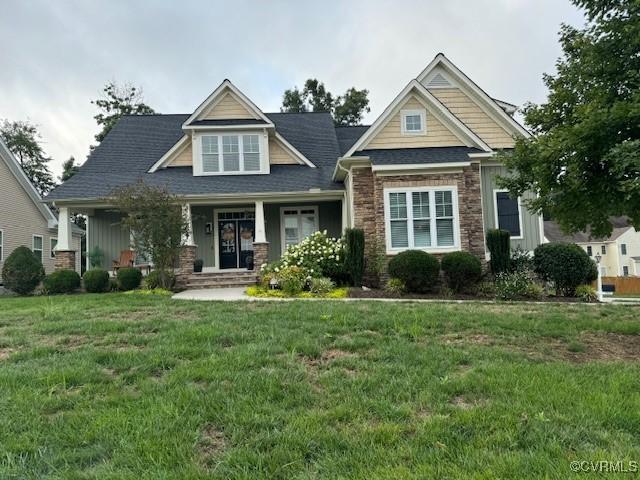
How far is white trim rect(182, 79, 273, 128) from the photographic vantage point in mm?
15766

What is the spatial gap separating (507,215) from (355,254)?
5.62 m

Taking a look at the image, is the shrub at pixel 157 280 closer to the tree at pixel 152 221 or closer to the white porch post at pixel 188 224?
the tree at pixel 152 221

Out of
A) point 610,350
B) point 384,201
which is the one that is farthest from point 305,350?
point 384,201

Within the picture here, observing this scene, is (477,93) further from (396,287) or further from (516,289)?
(396,287)

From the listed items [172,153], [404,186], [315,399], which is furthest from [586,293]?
[172,153]

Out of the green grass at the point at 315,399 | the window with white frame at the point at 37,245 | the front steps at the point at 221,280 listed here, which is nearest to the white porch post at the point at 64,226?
the front steps at the point at 221,280

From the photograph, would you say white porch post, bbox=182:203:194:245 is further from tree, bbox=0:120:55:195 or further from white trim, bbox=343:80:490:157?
tree, bbox=0:120:55:195

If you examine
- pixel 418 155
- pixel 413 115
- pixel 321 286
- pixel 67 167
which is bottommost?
pixel 321 286

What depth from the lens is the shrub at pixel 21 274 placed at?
14.1 meters

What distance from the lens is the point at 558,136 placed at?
537 centimetres

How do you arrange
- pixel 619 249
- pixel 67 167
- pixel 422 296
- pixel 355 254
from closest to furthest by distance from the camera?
1. pixel 422 296
2. pixel 355 254
3. pixel 67 167
4. pixel 619 249

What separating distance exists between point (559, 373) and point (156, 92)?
105 feet

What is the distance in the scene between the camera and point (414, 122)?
44.6ft

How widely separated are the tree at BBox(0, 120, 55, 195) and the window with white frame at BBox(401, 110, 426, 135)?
3247cm
